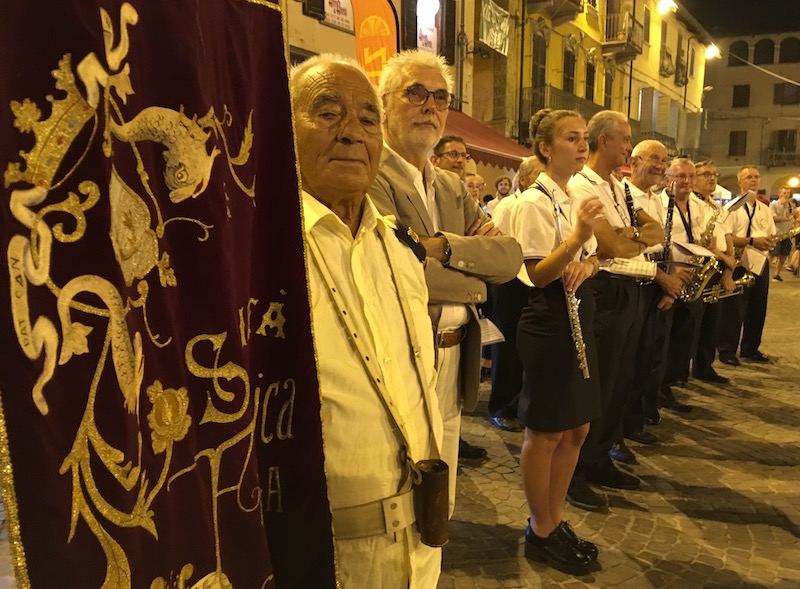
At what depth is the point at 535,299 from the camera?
2.79 metres

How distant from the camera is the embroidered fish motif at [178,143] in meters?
0.81

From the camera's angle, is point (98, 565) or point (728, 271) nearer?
point (98, 565)

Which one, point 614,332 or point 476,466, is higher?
point 614,332

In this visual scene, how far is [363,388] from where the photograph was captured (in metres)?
1.38

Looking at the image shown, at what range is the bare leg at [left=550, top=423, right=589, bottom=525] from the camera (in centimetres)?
289

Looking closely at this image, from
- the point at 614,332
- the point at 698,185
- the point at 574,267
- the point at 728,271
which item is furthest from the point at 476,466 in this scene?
the point at 698,185

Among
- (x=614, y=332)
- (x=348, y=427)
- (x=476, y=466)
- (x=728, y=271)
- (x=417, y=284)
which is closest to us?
(x=348, y=427)

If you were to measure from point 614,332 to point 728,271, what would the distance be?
3403 mm

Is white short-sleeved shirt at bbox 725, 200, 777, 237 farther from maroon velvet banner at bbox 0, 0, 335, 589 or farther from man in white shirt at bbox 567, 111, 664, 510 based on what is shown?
maroon velvet banner at bbox 0, 0, 335, 589

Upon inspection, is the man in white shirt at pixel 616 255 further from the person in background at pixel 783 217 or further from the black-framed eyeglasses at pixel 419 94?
the person in background at pixel 783 217

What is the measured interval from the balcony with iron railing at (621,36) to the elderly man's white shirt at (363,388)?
23703mm

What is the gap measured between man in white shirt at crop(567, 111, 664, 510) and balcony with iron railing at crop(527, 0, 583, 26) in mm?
15629

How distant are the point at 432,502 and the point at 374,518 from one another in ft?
0.47

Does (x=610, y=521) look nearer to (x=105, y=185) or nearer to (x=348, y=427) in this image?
(x=348, y=427)
